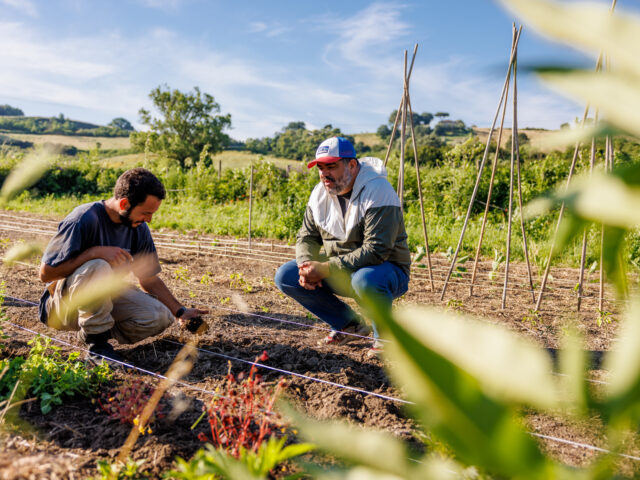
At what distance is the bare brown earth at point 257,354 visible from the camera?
5.88 feet

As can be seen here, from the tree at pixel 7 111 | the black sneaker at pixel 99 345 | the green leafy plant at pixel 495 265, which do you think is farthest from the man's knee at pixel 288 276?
the tree at pixel 7 111

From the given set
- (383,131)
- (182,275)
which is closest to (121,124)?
(383,131)

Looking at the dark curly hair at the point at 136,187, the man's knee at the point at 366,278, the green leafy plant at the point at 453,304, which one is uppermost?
the dark curly hair at the point at 136,187

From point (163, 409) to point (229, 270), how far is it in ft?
11.5

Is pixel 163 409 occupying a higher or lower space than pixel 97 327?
lower

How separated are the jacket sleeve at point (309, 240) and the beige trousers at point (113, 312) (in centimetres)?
90

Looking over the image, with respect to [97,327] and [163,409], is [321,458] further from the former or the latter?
[97,327]

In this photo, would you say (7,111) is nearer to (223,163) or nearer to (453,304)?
(223,163)

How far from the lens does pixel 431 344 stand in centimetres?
18

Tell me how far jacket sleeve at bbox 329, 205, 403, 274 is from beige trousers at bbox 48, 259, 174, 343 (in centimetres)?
105

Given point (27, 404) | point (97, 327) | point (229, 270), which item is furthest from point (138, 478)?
point (229, 270)

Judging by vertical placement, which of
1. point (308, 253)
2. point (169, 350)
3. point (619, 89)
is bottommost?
point (169, 350)

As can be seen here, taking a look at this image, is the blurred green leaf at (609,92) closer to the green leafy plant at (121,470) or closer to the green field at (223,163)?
the green leafy plant at (121,470)

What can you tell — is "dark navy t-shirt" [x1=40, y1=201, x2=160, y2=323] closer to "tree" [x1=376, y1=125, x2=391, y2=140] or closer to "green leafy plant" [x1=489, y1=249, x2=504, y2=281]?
"green leafy plant" [x1=489, y1=249, x2=504, y2=281]
